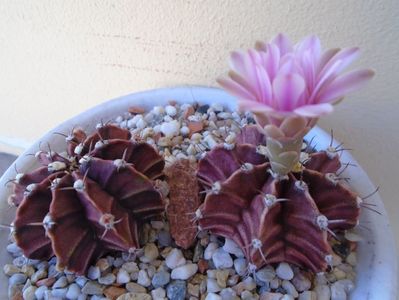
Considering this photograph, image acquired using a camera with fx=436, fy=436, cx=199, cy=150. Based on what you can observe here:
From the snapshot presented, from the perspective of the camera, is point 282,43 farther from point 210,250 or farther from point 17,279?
point 17,279

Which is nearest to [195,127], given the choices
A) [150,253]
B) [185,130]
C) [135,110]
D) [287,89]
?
[185,130]

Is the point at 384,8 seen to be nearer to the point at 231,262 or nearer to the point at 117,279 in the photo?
the point at 231,262

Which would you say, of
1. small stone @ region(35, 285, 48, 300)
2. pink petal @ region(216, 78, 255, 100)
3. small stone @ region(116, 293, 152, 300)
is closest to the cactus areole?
pink petal @ region(216, 78, 255, 100)

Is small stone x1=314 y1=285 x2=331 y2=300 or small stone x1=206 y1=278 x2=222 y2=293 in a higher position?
small stone x1=206 y1=278 x2=222 y2=293

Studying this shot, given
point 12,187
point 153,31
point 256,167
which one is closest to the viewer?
point 256,167

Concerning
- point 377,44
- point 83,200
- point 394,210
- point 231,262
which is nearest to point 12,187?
point 83,200

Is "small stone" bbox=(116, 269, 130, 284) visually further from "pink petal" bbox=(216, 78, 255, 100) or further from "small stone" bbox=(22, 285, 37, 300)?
"pink petal" bbox=(216, 78, 255, 100)
